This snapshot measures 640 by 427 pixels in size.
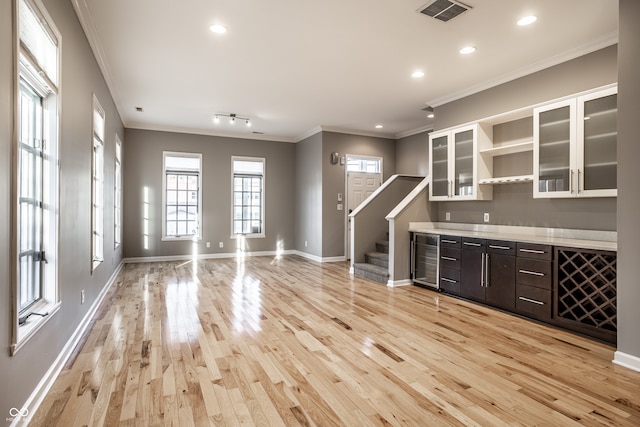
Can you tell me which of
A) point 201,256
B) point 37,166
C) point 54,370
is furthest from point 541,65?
point 201,256

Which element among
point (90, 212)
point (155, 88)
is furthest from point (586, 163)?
point (155, 88)

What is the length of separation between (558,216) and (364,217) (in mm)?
3166

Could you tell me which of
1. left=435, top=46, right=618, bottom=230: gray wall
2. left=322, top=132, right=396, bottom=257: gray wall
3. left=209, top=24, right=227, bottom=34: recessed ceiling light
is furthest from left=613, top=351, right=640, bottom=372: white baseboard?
left=322, top=132, right=396, bottom=257: gray wall

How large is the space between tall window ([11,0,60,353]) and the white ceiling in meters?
1.01

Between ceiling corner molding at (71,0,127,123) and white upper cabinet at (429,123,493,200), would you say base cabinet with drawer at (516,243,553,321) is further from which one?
ceiling corner molding at (71,0,127,123)

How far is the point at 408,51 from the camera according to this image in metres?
3.91

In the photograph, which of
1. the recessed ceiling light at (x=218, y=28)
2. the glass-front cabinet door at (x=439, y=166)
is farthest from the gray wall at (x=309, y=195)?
the recessed ceiling light at (x=218, y=28)

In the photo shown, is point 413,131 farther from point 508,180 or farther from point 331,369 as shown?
point 331,369

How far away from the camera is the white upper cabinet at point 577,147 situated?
3.33 metres

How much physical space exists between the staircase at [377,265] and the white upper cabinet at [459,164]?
140 centimetres

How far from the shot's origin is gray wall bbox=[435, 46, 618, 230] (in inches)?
142

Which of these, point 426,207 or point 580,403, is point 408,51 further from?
point 580,403

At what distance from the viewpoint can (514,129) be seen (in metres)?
4.53

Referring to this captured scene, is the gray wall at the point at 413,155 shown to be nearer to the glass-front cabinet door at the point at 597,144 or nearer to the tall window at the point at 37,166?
the glass-front cabinet door at the point at 597,144
